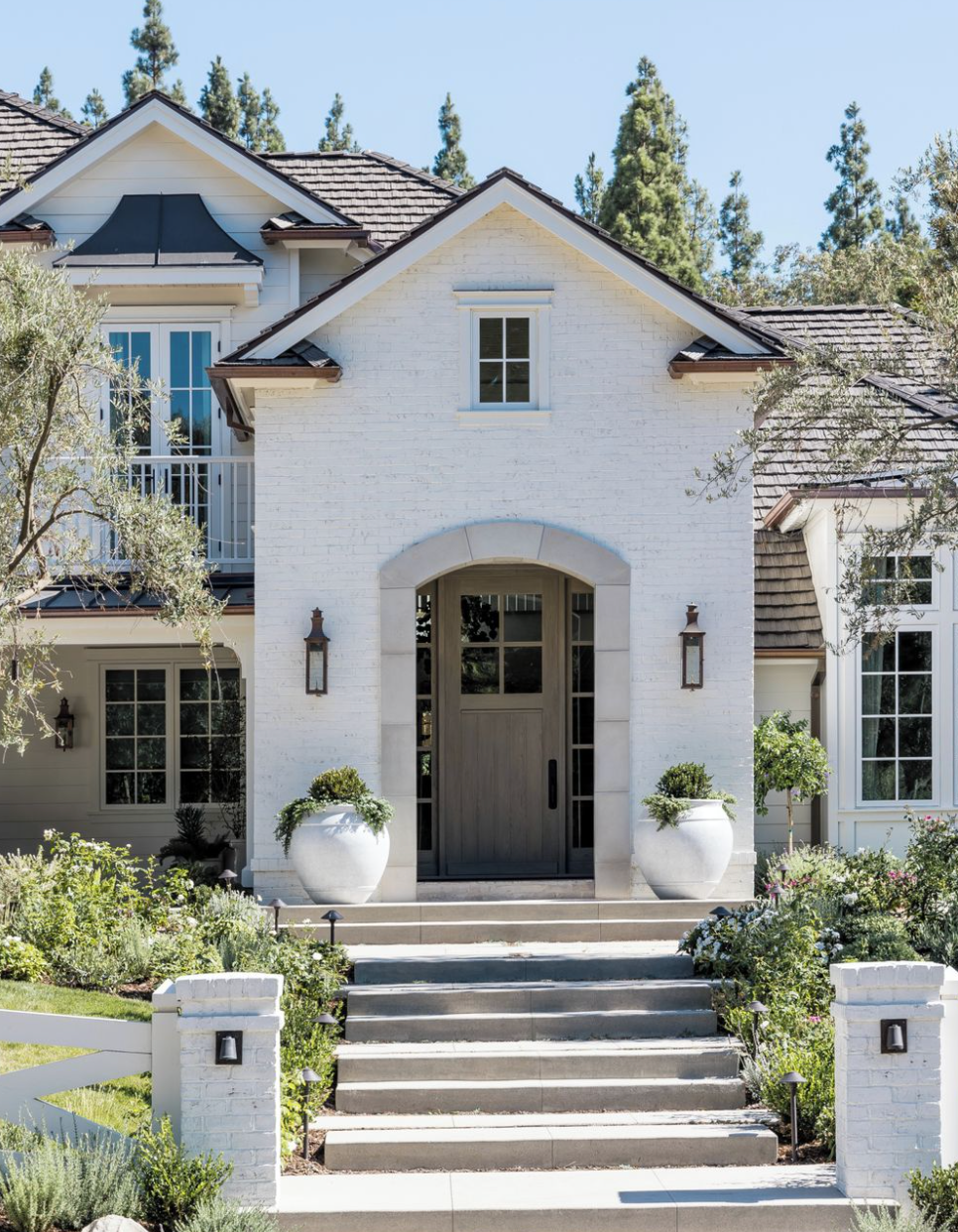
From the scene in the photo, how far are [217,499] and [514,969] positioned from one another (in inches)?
239

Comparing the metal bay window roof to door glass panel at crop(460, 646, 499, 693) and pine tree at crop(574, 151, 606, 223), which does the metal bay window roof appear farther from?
pine tree at crop(574, 151, 606, 223)

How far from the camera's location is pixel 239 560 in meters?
14.6

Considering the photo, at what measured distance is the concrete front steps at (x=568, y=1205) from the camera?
780 cm

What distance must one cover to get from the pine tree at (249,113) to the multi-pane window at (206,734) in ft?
74.1

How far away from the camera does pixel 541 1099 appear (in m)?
9.51

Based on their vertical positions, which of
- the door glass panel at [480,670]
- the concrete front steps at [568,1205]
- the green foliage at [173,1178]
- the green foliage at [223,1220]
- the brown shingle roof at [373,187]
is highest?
the brown shingle roof at [373,187]

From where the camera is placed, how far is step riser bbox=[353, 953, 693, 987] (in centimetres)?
1106

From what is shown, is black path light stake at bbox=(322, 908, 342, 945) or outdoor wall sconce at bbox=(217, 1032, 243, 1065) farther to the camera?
black path light stake at bbox=(322, 908, 342, 945)

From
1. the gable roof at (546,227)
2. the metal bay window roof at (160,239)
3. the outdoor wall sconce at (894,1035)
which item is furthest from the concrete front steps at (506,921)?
the metal bay window roof at (160,239)

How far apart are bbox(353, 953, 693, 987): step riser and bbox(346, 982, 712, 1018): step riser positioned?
369mm

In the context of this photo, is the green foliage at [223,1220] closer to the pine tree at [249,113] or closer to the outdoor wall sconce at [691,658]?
the outdoor wall sconce at [691,658]

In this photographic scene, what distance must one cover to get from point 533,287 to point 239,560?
3.85 metres

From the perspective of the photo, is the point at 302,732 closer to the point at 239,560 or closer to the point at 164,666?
the point at 239,560

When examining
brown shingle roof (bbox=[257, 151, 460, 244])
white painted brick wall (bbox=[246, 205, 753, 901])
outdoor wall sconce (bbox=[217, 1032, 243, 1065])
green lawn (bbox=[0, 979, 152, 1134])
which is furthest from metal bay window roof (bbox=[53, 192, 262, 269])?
outdoor wall sconce (bbox=[217, 1032, 243, 1065])
